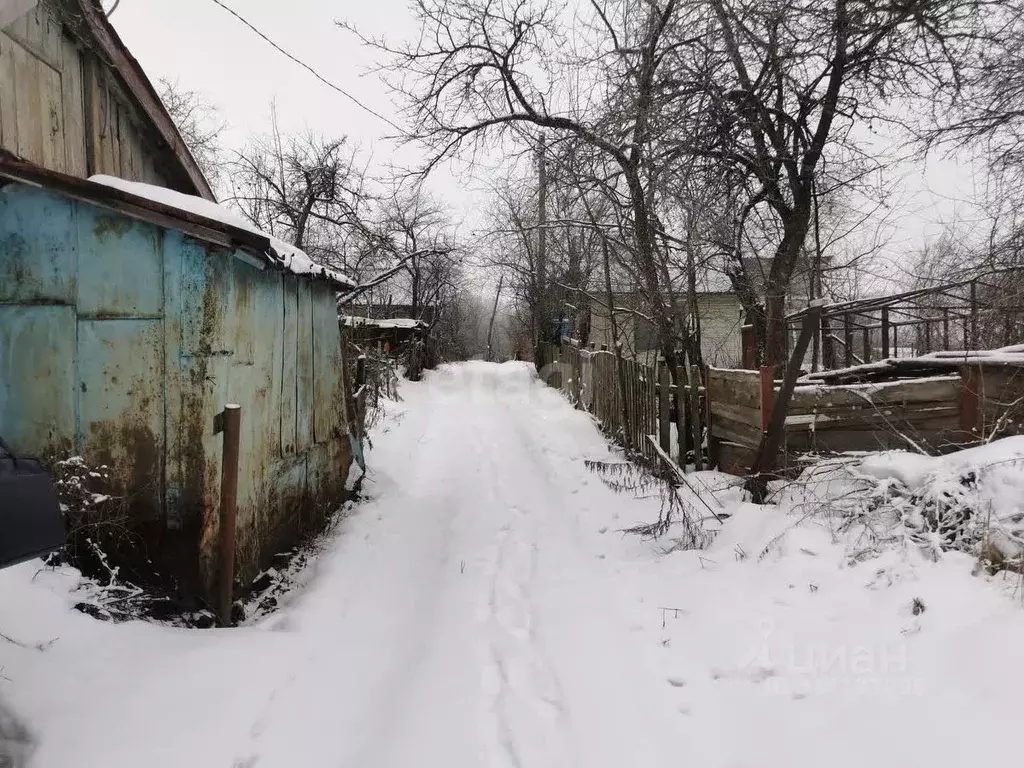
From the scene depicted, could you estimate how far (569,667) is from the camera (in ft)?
9.50

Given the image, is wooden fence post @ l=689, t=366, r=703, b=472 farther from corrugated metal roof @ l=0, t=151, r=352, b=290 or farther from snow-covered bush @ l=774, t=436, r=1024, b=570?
corrugated metal roof @ l=0, t=151, r=352, b=290

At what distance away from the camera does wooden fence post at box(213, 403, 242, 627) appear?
343 cm

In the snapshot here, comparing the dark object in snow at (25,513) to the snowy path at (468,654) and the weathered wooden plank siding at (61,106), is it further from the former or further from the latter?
the weathered wooden plank siding at (61,106)

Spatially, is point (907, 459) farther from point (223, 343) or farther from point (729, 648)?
point (223, 343)

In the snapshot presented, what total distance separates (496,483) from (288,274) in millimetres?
3593

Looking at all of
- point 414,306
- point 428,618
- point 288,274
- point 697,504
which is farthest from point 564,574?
point 414,306

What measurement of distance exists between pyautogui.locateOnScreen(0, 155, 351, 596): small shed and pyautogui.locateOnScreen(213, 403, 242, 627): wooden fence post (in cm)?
10

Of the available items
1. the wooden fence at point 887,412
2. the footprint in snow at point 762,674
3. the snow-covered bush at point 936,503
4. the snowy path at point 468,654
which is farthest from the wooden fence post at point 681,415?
the footprint in snow at point 762,674

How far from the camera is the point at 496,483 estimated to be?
6.88 m

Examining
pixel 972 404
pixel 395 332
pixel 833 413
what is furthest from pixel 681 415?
pixel 395 332

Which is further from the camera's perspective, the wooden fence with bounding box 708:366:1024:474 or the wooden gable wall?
the wooden fence with bounding box 708:366:1024:474

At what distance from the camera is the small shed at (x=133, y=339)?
123 inches

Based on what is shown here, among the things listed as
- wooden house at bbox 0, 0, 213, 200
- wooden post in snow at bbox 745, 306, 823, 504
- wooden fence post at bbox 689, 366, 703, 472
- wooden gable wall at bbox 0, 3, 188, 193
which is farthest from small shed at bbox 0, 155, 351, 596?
wooden fence post at bbox 689, 366, 703, 472

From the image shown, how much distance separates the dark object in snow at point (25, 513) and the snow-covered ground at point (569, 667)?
2.89ft
